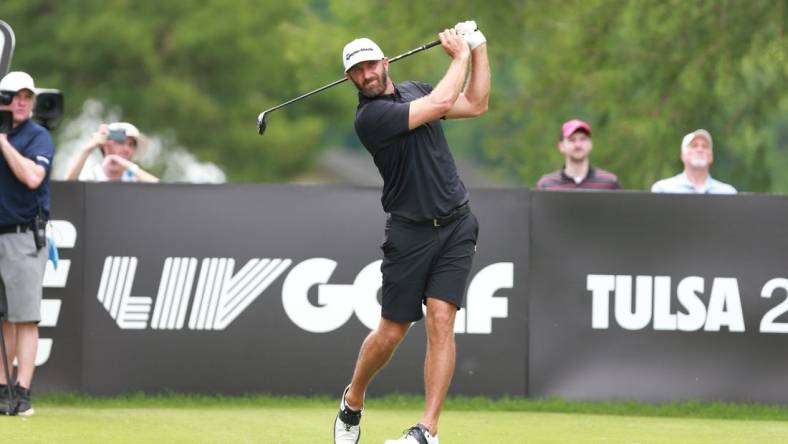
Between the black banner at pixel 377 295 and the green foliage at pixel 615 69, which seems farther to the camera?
the green foliage at pixel 615 69

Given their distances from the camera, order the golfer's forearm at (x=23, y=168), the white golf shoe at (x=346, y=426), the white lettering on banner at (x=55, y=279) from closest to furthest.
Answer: the white golf shoe at (x=346, y=426) → the golfer's forearm at (x=23, y=168) → the white lettering on banner at (x=55, y=279)

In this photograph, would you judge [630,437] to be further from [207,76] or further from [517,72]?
[207,76]

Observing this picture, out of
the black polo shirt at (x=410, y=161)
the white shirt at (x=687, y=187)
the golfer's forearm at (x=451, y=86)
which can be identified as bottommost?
the black polo shirt at (x=410, y=161)

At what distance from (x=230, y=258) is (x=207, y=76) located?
3170cm

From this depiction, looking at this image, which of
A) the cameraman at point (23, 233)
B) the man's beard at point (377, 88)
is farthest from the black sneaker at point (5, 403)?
the man's beard at point (377, 88)

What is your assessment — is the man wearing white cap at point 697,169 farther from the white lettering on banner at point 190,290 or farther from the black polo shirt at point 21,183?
the black polo shirt at point 21,183

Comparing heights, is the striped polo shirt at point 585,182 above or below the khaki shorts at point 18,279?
above

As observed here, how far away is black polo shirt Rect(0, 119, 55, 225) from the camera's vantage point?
10234mm

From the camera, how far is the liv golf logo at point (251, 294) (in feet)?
37.3

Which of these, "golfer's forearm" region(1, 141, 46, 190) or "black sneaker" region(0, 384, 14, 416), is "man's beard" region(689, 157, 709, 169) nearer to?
"golfer's forearm" region(1, 141, 46, 190)

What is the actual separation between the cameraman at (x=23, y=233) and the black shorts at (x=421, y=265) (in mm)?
2776

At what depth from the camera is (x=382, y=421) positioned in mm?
10305

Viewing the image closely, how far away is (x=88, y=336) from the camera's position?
11328mm

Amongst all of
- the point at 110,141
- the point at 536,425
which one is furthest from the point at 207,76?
the point at 536,425
